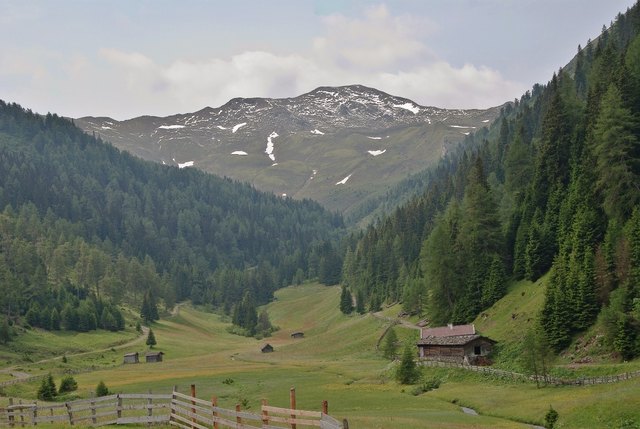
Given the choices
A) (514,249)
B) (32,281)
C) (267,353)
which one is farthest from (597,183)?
(32,281)

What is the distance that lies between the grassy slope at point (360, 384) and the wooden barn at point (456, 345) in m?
3.97

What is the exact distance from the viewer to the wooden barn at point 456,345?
8300cm

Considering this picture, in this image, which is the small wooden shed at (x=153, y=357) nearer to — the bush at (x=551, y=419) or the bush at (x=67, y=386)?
the bush at (x=67, y=386)

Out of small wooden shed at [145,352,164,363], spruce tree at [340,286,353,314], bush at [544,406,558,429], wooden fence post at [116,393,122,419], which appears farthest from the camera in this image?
spruce tree at [340,286,353,314]

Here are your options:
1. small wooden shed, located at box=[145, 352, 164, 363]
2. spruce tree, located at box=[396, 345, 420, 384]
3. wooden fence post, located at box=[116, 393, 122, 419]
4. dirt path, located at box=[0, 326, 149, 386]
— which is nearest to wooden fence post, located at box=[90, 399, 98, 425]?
wooden fence post, located at box=[116, 393, 122, 419]

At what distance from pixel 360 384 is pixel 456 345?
1644 cm

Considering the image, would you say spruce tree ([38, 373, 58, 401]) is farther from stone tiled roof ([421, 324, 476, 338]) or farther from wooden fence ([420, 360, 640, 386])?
stone tiled roof ([421, 324, 476, 338])

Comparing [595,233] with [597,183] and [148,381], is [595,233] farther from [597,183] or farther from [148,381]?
[148,381]

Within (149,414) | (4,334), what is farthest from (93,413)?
(4,334)

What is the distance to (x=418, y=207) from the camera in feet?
652

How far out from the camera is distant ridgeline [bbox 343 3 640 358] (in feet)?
239

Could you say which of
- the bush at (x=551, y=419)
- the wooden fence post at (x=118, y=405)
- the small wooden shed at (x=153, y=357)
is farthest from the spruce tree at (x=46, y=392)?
the small wooden shed at (x=153, y=357)

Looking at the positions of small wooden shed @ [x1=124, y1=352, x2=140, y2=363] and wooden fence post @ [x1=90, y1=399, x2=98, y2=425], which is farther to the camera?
small wooden shed @ [x1=124, y1=352, x2=140, y2=363]

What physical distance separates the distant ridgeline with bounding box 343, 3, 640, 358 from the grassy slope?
778cm
